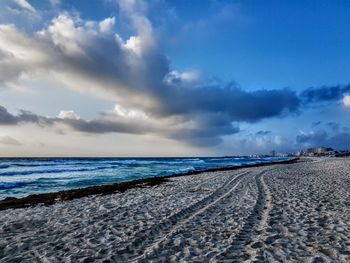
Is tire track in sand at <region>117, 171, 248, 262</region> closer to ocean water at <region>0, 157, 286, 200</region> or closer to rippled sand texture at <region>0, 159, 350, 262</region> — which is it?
rippled sand texture at <region>0, 159, 350, 262</region>

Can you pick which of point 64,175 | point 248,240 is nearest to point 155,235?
point 248,240

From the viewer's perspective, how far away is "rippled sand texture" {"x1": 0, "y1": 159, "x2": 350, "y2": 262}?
21.8 feet

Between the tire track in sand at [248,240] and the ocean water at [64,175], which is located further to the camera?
the ocean water at [64,175]

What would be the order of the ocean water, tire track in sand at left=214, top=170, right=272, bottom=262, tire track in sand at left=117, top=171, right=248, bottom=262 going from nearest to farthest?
tire track in sand at left=214, top=170, right=272, bottom=262 < tire track in sand at left=117, top=171, right=248, bottom=262 < the ocean water

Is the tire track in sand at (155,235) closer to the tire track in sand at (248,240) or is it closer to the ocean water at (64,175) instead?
the tire track in sand at (248,240)

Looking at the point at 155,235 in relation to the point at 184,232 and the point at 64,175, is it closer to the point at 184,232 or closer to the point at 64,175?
the point at 184,232

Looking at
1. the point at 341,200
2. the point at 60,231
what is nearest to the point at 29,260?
the point at 60,231

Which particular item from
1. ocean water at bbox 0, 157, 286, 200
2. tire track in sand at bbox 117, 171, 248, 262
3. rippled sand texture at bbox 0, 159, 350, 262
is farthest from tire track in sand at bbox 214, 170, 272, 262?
ocean water at bbox 0, 157, 286, 200

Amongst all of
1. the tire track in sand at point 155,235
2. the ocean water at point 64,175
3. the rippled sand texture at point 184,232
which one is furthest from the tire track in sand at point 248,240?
the ocean water at point 64,175

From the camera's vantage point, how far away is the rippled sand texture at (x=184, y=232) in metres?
6.64

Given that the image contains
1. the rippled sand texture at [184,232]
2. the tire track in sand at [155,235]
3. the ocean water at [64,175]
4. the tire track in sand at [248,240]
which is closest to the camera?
the tire track in sand at [248,240]

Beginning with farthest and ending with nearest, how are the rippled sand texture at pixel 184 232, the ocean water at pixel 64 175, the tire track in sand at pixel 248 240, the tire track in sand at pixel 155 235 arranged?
the ocean water at pixel 64 175 → the tire track in sand at pixel 155 235 → the rippled sand texture at pixel 184 232 → the tire track in sand at pixel 248 240

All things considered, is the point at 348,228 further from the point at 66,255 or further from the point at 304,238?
the point at 66,255

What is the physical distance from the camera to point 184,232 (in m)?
8.42
